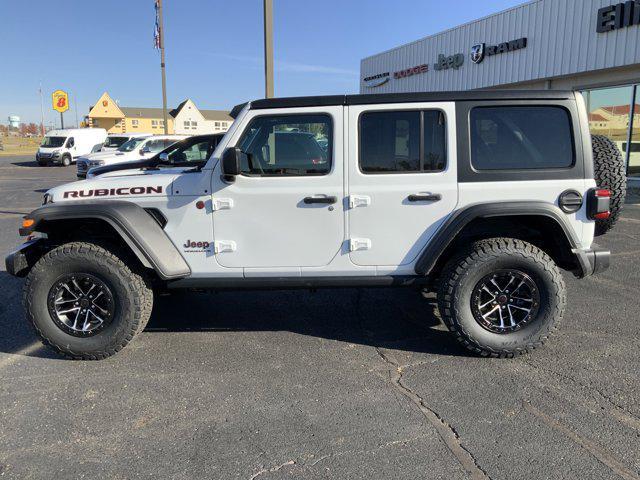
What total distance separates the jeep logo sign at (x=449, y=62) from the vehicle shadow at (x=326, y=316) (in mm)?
15358

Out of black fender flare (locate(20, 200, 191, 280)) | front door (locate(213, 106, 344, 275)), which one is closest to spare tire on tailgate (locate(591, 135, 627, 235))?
front door (locate(213, 106, 344, 275))

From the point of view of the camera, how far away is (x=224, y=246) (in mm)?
3773

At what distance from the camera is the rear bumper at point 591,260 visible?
146 inches

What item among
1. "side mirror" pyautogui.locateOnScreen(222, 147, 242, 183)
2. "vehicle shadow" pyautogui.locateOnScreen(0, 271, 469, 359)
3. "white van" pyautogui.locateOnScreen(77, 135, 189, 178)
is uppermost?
"white van" pyautogui.locateOnScreen(77, 135, 189, 178)

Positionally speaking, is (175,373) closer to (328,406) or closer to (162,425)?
(162,425)

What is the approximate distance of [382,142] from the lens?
373 centimetres

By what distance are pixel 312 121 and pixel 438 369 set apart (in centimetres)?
205

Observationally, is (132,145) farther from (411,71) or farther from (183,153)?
(411,71)

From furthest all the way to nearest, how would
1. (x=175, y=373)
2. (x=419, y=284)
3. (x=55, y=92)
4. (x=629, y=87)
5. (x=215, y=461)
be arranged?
(x=55, y=92) < (x=629, y=87) < (x=419, y=284) < (x=175, y=373) < (x=215, y=461)

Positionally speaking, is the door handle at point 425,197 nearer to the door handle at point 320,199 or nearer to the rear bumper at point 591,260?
the door handle at point 320,199

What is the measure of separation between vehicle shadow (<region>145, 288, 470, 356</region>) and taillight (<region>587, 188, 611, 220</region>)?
1.41 m

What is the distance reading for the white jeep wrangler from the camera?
3.67 m

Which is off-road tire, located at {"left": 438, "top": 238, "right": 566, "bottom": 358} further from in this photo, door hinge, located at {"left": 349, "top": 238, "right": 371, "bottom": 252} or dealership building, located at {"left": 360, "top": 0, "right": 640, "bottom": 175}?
dealership building, located at {"left": 360, "top": 0, "right": 640, "bottom": 175}

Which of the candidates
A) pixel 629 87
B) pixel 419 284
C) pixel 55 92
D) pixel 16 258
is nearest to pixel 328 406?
pixel 419 284
